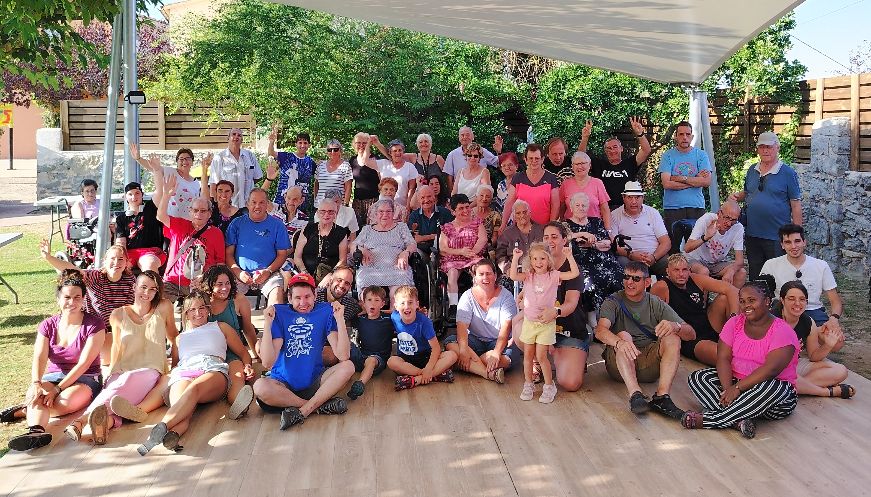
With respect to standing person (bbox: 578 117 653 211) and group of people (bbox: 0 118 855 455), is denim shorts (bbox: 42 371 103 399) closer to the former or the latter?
group of people (bbox: 0 118 855 455)

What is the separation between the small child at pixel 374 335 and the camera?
17.6 feet

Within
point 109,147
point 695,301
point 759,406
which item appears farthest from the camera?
point 109,147

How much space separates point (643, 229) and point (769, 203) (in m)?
0.94

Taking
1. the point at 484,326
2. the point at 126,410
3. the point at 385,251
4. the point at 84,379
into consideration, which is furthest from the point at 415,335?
the point at 84,379

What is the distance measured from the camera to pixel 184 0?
2864 cm

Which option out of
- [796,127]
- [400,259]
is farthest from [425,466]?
[796,127]

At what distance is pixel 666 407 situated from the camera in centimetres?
460

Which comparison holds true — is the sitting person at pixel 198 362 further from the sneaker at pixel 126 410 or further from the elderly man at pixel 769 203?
the elderly man at pixel 769 203

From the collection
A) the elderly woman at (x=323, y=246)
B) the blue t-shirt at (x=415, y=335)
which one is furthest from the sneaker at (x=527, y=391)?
the elderly woman at (x=323, y=246)

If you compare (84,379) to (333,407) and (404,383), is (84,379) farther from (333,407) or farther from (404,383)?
(404,383)

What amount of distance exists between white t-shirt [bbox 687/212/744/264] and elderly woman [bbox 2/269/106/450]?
158 inches

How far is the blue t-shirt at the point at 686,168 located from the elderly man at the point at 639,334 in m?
2.06

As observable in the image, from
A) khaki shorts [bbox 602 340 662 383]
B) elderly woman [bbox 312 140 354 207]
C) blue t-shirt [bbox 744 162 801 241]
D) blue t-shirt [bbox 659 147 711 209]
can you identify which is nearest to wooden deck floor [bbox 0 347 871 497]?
khaki shorts [bbox 602 340 662 383]

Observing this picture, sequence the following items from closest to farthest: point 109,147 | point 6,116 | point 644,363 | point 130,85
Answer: point 644,363 → point 109,147 → point 130,85 → point 6,116
